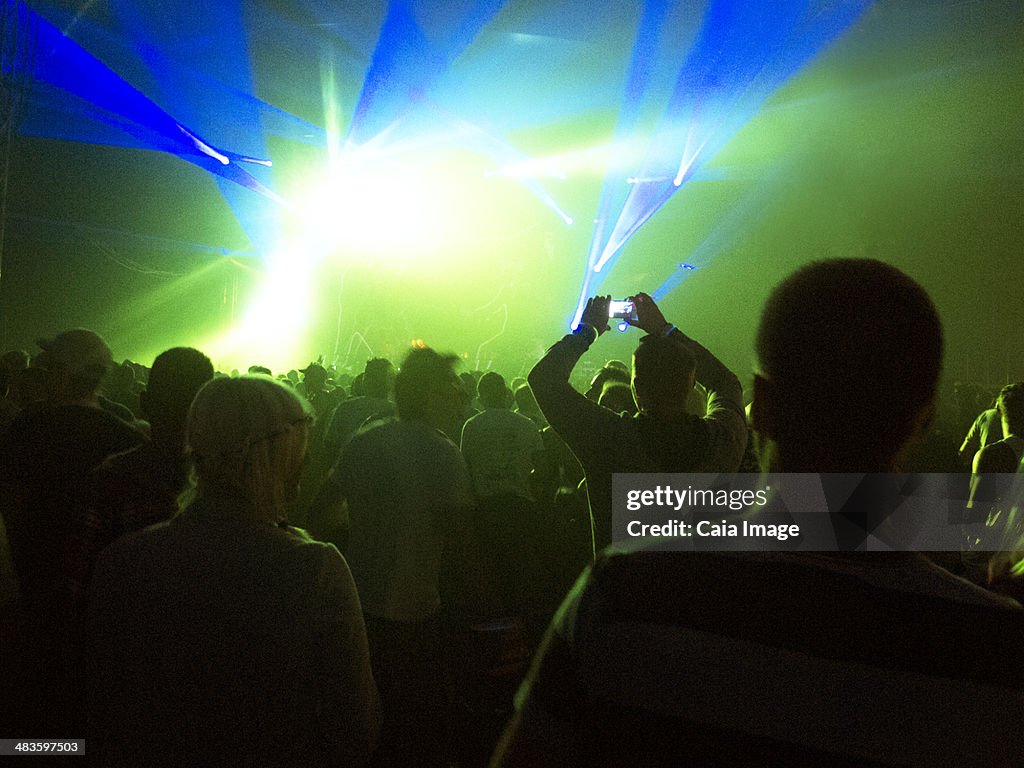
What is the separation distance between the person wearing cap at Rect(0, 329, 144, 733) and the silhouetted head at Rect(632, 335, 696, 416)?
154 cm

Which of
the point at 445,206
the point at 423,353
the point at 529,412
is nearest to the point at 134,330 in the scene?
the point at 445,206

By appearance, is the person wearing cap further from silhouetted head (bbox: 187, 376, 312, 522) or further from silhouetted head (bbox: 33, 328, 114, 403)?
silhouetted head (bbox: 187, 376, 312, 522)

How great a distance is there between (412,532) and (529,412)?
2813 mm

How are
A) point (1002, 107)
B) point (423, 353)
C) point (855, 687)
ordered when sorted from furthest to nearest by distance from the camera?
point (1002, 107), point (423, 353), point (855, 687)

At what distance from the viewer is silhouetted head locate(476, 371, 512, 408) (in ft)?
14.6

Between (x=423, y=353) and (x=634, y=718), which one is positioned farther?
(x=423, y=353)

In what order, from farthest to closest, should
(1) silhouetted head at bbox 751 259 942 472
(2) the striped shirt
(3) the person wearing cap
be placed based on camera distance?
(3) the person wearing cap < (1) silhouetted head at bbox 751 259 942 472 < (2) the striped shirt

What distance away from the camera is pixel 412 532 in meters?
2.64

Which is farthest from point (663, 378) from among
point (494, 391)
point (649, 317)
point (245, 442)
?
point (494, 391)

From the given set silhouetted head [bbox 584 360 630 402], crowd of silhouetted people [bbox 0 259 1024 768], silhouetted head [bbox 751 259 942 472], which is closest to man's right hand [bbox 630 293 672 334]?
crowd of silhouetted people [bbox 0 259 1024 768]

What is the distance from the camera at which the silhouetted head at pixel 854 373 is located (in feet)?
2.85

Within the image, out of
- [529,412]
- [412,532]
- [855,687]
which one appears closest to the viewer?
[855,687]

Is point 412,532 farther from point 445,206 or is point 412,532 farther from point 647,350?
point 445,206

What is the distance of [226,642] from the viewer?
1337 mm
